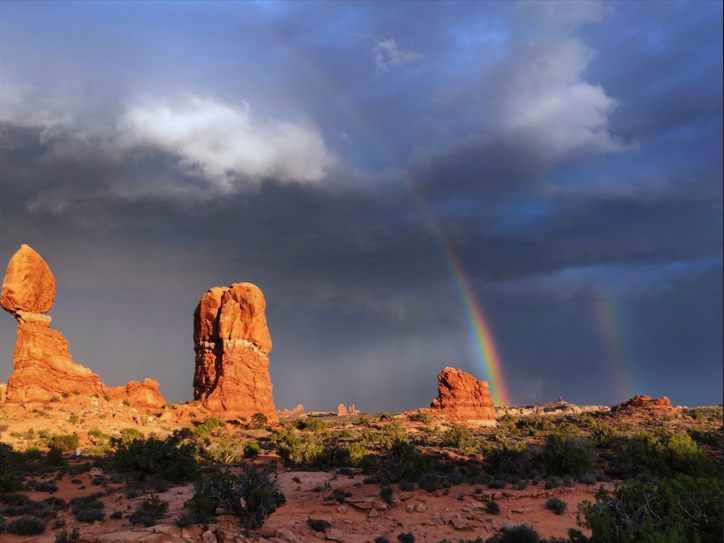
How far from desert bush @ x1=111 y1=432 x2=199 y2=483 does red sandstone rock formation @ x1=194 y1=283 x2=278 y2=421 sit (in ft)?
91.8

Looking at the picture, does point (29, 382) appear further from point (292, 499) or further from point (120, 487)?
point (292, 499)

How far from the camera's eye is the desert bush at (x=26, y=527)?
51.1ft

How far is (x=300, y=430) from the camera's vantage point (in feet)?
175

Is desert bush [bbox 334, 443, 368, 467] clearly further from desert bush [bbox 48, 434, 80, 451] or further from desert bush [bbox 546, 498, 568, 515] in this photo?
desert bush [bbox 48, 434, 80, 451]

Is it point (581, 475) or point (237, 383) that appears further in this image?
point (237, 383)

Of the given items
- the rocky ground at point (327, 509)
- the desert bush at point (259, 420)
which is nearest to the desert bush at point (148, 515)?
A: the rocky ground at point (327, 509)

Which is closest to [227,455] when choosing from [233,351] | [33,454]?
[33,454]

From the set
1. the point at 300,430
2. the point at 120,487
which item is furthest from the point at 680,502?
the point at 300,430

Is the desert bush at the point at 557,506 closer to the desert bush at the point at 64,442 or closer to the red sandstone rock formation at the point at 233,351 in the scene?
the desert bush at the point at 64,442

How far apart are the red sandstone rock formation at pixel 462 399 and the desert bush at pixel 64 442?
49.5m

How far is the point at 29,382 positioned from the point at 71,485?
1025 inches

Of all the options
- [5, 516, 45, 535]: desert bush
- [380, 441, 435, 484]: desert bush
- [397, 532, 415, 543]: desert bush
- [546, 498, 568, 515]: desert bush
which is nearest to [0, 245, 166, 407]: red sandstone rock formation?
[5, 516, 45, 535]: desert bush

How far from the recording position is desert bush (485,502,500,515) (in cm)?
2023

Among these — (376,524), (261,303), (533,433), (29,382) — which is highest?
(261,303)
